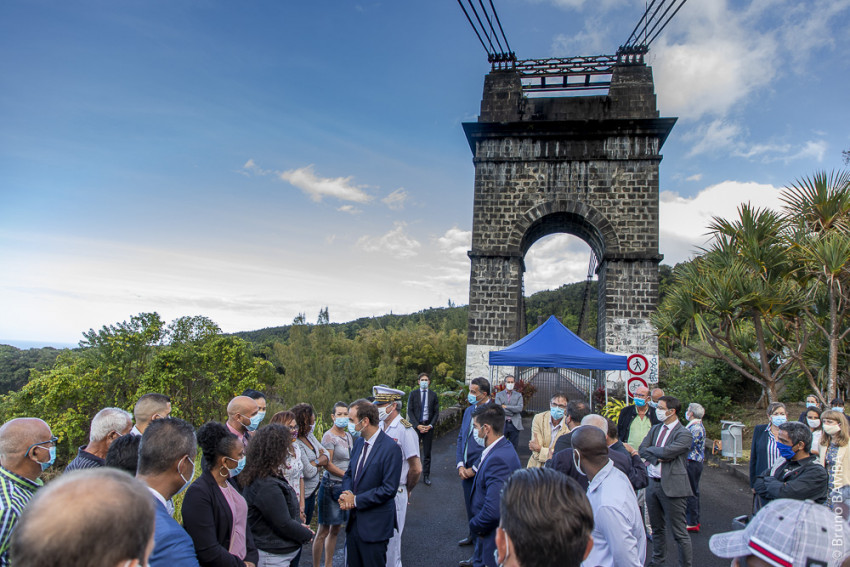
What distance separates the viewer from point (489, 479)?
3689 millimetres

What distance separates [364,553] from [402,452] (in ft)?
3.02

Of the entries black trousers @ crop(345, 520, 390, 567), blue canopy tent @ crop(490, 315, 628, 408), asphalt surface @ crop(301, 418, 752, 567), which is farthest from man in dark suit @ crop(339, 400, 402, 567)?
blue canopy tent @ crop(490, 315, 628, 408)

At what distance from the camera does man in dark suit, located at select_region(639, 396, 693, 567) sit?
4.96 m

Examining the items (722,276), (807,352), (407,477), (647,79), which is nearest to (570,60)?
(647,79)

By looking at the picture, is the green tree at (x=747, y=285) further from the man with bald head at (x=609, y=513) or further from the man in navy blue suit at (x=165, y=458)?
the man in navy blue suit at (x=165, y=458)

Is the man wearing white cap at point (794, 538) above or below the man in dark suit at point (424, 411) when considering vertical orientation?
above

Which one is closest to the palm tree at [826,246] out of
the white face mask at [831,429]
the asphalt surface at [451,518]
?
the asphalt surface at [451,518]

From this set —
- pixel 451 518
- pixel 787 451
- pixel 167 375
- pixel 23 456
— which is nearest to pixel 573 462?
pixel 787 451

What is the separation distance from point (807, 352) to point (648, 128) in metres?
7.07

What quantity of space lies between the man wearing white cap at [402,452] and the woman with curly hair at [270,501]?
49.5 inches

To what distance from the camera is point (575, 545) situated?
185 cm

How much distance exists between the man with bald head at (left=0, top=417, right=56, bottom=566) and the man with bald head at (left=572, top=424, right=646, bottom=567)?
10.3 ft

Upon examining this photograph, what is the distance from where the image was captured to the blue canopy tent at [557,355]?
975cm

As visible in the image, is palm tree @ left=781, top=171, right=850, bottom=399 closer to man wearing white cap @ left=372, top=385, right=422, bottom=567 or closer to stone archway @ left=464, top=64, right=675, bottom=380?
stone archway @ left=464, top=64, right=675, bottom=380
